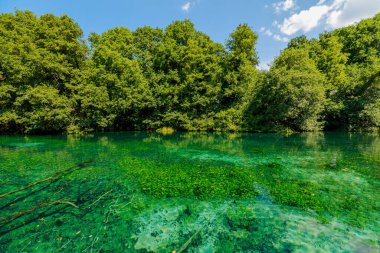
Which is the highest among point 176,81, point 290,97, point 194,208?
point 176,81

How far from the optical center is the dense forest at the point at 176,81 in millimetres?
27906

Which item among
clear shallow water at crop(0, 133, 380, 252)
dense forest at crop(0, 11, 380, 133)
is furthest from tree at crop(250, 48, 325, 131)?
clear shallow water at crop(0, 133, 380, 252)

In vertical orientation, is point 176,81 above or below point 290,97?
above

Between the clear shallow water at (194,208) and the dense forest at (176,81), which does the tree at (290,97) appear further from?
the clear shallow water at (194,208)

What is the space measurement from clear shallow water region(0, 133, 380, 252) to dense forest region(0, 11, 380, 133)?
2031 centimetres

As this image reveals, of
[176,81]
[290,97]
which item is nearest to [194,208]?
[290,97]

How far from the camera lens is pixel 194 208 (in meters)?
5.96

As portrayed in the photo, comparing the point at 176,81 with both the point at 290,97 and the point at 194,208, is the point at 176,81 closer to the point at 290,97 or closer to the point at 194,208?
the point at 290,97

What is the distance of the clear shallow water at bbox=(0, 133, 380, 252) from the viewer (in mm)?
4356

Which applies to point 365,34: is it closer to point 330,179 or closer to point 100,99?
point 330,179

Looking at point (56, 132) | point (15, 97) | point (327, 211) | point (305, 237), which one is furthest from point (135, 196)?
point (15, 97)

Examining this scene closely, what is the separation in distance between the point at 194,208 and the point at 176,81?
1226 inches

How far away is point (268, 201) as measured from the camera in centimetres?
633

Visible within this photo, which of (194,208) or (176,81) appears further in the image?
(176,81)
